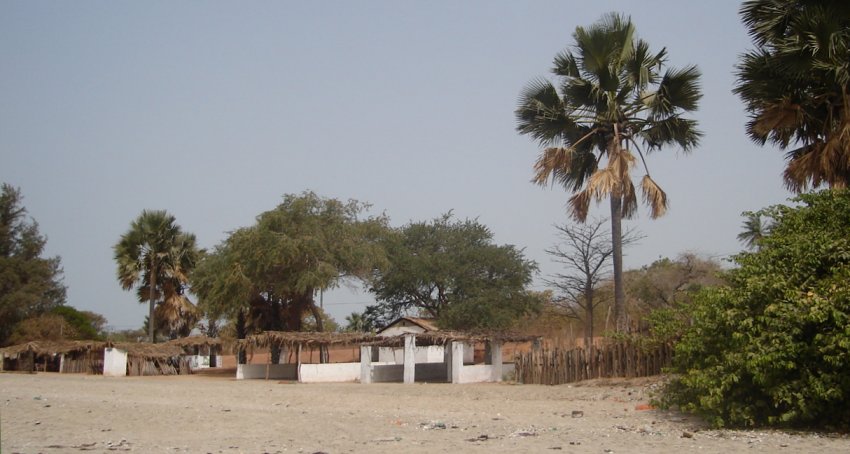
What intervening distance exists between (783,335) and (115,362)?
36.8m

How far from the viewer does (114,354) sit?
135ft

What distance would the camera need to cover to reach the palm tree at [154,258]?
43.6 metres

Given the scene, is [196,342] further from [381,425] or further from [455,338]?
[381,425]

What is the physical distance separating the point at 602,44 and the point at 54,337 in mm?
40262

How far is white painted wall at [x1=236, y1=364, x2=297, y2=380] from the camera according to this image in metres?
37.8

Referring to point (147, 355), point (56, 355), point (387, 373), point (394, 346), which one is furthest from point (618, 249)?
point (56, 355)

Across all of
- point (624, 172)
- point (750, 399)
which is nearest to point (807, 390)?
point (750, 399)

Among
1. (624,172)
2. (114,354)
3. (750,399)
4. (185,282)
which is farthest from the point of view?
(185,282)

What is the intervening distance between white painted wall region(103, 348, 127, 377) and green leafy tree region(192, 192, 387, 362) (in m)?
5.27

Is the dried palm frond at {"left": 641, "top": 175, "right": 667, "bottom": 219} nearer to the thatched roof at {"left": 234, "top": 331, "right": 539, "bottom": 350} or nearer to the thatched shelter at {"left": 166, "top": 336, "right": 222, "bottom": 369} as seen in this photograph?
the thatched roof at {"left": 234, "top": 331, "right": 539, "bottom": 350}

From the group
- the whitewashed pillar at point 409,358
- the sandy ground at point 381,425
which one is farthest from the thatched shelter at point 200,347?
the sandy ground at point 381,425

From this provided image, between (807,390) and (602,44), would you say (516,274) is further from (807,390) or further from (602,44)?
(807,390)

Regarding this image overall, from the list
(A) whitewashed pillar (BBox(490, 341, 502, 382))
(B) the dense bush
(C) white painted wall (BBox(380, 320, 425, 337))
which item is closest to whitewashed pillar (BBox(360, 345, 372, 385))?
(A) whitewashed pillar (BBox(490, 341, 502, 382))

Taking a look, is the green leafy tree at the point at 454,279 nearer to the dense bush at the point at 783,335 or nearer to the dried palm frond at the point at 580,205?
the dried palm frond at the point at 580,205
